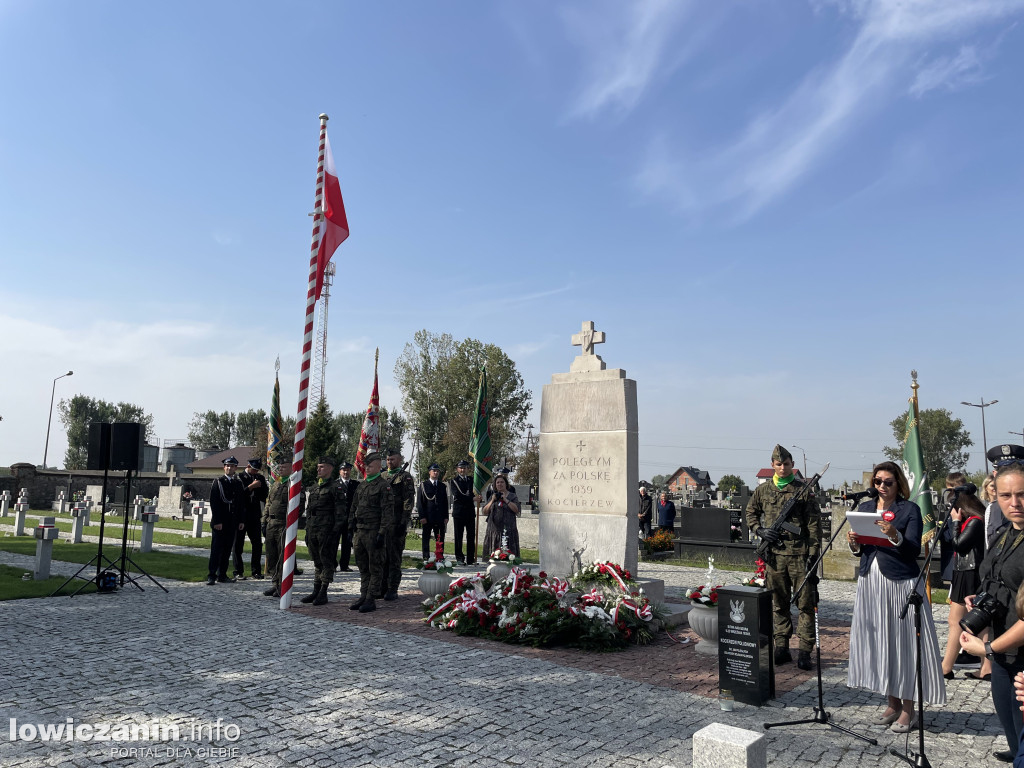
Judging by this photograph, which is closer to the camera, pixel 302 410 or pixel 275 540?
pixel 302 410

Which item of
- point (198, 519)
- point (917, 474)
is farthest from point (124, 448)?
point (198, 519)

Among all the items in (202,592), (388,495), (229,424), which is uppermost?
(229,424)

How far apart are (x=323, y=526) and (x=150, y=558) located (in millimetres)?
7688

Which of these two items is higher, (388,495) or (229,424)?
(229,424)

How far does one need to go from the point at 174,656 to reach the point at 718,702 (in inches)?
191

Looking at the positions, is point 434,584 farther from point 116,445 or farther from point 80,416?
point 80,416

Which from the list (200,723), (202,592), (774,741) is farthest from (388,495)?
(774,741)

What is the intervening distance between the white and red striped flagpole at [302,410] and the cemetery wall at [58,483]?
98.7 ft

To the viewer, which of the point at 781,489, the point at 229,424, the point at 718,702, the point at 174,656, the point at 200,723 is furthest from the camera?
the point at 229,424

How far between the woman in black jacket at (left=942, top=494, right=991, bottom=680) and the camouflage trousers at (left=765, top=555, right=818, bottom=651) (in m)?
1.10

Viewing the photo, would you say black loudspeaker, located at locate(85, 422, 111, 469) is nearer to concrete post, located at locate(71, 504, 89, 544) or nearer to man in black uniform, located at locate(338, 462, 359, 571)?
man in black uniform, located at locate(338, 462, 359, 571)

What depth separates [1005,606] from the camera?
338 centimetres

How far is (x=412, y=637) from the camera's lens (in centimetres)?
746

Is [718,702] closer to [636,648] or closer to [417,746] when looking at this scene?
[636,648]
